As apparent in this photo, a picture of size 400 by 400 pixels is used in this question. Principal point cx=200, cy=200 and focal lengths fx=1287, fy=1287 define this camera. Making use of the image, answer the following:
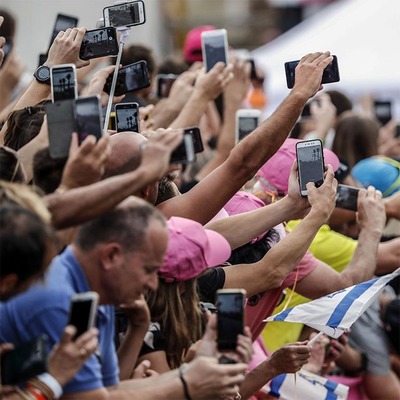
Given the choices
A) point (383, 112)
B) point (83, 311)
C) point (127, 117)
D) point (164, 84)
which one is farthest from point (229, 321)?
point (383, 112)

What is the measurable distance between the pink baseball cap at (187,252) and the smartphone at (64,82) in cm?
56

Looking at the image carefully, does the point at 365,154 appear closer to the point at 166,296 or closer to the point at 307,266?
the point at 307,266

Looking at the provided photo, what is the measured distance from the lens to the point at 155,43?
20.0 m

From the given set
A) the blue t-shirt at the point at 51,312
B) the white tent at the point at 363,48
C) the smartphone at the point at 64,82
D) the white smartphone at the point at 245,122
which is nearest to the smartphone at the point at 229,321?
the blue t-shirt at the point at 51,312

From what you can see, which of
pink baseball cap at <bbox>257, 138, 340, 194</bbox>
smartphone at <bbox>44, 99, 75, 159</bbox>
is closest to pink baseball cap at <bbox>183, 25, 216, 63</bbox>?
pink baseball cap at <bbox>257, 138, 340, 194</bbox>

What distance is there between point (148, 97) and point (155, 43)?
12.0m

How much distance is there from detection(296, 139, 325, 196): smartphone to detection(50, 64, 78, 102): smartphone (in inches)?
42.6

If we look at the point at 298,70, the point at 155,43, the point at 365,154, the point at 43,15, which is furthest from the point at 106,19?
the point at 155,43

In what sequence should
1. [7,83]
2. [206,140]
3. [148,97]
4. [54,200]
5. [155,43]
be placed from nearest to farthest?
[54,200], [7,83], [148,97], [206,140], [155,43]

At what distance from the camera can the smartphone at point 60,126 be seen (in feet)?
13.2

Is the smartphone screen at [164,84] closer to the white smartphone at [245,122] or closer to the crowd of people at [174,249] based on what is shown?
the crowd of people at [174,249]

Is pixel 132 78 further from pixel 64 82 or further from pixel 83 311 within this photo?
pixel 83 311

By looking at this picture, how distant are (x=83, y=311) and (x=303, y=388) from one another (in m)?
2.19

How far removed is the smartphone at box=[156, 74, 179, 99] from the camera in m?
8.05
